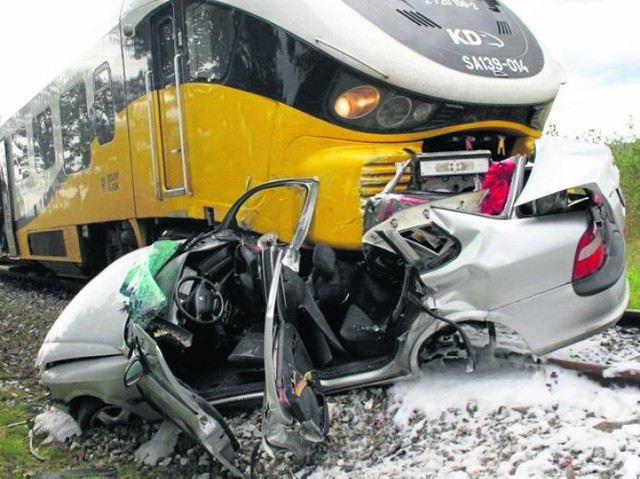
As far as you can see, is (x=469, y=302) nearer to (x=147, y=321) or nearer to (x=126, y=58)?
(x=147, y=321)

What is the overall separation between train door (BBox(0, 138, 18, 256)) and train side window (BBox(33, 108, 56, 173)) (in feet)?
7.34

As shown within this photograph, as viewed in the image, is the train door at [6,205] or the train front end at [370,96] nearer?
the train front end at [370,96]

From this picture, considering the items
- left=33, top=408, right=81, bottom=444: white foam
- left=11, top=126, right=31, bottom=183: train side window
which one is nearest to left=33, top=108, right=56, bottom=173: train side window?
left=11, top=126, right=31, bottom=183: train side window

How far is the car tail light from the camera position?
2.89 meters

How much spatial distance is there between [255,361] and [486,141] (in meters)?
2.29

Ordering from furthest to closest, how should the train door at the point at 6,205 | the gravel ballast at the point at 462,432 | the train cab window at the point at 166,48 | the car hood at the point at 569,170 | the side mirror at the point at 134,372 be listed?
the train door at the point at 6,205, the train cab window at the point at 166,48, the side mirror at the point at 134,372, the car hood at the point at 569,170, the gravel ballast at the point at 462,432

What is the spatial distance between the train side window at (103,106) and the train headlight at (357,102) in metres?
3.09

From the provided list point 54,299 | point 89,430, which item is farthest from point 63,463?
point 54,299

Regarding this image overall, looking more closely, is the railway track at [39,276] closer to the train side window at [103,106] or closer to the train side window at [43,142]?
the train side window at [43,142]

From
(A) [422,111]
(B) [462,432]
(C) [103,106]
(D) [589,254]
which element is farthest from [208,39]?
(B) [462,432]

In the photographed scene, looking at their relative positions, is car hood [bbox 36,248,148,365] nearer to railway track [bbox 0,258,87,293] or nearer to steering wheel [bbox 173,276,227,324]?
steering wheel [bbox 173,276,227,324]

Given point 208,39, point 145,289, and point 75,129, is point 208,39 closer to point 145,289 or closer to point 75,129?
point 145,289

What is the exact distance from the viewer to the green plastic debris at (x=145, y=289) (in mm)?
3258

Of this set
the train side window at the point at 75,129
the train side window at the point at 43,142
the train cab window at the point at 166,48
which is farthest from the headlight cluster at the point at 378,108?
the train side window at the point at 43,142
